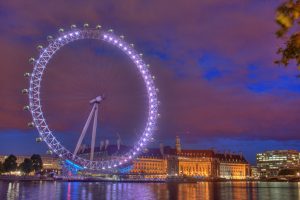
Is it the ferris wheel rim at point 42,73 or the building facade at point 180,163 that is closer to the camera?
the ferris wheel rim at point 42,73

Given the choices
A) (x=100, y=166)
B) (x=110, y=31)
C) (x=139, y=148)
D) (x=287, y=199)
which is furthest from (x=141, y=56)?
Answer: (x=287, y=199)

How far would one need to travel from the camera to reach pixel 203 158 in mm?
191625

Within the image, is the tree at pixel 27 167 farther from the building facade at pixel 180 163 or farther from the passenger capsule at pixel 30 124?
the passenger capsule at pixel 30 124

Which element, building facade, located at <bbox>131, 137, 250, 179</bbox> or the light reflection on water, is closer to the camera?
the light reflection on water

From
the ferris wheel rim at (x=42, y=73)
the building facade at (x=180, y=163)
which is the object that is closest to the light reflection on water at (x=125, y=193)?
the ferris wheel rim at (x=42, y=73)

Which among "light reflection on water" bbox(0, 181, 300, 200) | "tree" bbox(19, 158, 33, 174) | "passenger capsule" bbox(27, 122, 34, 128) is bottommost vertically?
"light reflection on water" bbox(0, 181, 300, 200)

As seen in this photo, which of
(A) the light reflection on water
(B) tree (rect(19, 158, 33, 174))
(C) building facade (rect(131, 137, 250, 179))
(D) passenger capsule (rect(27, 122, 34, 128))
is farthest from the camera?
(C) building facade (rect(131, 137, 250, 179))

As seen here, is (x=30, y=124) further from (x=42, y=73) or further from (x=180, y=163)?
(x=180, y=163)

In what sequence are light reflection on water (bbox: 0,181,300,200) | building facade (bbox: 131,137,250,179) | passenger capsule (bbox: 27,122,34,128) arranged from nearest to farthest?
light reflection on water (bbox: 0,181,300,200)
passenger capsule (bbox: 27,122,34,128)
building facade (bbox: 131,137,250,179)

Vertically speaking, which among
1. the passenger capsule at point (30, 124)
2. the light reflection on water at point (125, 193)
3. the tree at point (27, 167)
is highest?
the passenger capsule at point (30, 124)

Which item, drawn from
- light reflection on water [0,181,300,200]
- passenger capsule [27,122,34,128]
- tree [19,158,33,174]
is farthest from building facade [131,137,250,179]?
passenger capsule [27,122,34,128]

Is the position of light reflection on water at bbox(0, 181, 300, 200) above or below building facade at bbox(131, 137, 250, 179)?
below

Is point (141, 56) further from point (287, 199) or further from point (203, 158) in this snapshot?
point (203, 158)

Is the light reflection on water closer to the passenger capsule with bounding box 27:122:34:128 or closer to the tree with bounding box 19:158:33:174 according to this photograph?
the passenger capsule with bounding box 27:122:34:128
